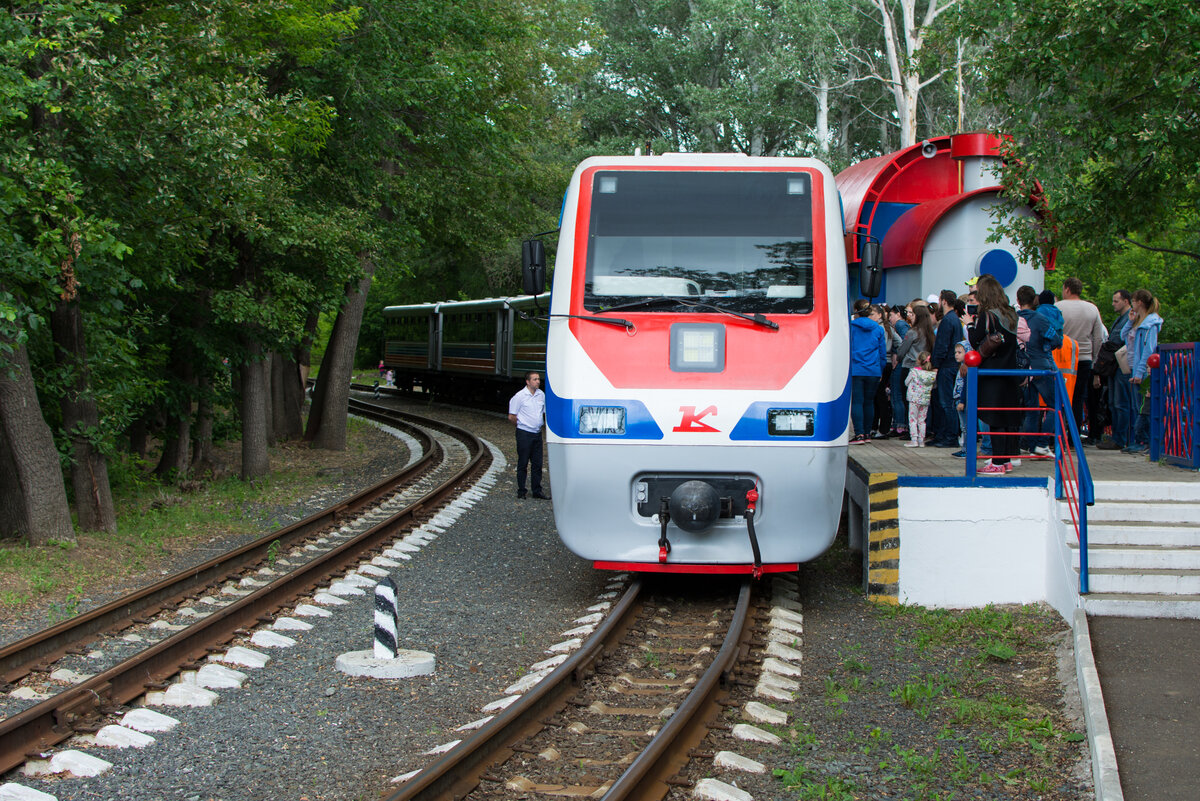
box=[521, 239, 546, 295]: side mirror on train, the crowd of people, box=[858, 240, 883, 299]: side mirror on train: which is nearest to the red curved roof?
the crowd of people

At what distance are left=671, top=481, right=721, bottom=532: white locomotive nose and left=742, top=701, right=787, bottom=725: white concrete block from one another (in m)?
1.76

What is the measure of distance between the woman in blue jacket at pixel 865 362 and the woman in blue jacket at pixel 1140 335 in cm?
237

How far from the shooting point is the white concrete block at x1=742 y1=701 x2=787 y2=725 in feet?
19.3

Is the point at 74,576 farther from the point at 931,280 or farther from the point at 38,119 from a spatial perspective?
the point at 931,280

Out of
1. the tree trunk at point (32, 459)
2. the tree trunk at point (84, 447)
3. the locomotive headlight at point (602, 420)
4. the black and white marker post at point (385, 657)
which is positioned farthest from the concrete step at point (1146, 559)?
the tree trunk at point (84, 447)

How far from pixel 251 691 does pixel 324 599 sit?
2.21 meters

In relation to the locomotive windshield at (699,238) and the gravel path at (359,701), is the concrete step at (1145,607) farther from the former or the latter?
the gravel path at (359,701)

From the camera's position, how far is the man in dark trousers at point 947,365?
35.0ft

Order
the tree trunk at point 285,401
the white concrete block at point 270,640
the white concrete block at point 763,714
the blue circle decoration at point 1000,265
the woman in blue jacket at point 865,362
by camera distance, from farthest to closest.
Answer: the tree trunk at point 285,401, the blue circle decoration at point 1000,265, the woman in blue jacket at point 865,362, the white concrete block at point 270,640, the white concrete block at point 763,714

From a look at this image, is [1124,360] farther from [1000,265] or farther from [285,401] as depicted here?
[285,401]

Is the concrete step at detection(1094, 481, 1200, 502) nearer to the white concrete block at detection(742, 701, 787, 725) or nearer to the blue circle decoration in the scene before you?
the white concrete block at detection(742, 701, 787, 725)

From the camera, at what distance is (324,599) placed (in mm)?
8695

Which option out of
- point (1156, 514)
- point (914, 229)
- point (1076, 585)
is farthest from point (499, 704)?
point (914, 229)

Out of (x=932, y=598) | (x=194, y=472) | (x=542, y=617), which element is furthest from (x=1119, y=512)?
(x=194, y=472)
